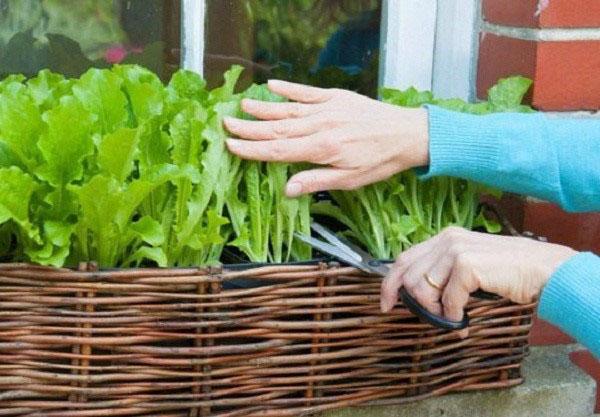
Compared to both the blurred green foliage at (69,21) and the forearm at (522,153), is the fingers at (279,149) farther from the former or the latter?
the blurred green foliage at (69,21)

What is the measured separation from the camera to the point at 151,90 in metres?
1.01

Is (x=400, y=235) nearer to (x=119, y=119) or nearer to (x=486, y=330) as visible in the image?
(x=486, y=330)

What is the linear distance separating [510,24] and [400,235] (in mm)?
335

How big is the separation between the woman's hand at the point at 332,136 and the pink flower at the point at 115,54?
244mm

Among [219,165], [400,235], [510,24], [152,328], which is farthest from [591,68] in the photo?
[152,328]

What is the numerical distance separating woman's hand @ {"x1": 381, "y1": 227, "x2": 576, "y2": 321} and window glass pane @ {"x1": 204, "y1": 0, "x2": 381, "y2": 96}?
1.33ft

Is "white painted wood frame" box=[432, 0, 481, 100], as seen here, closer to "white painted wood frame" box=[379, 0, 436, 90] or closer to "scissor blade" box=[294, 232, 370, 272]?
"white painted wood frame" box=[379, 0, 436, 90]

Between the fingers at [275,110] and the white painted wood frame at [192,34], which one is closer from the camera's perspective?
the fingers at [275,110]

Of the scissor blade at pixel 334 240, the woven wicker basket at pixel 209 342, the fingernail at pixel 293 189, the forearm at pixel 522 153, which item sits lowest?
the woven wicker basket at pixel 209 342

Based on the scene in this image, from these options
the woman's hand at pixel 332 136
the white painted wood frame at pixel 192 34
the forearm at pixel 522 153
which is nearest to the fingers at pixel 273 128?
the woman's hand at pixel 332 136

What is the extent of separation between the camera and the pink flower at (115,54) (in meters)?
1.26

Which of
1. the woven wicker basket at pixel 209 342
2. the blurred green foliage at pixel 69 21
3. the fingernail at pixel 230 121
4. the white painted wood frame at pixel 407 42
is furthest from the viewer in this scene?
the white painted wood frame at pixel 407 42

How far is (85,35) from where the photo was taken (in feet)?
4.08

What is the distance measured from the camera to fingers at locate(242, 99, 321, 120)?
107 cm
